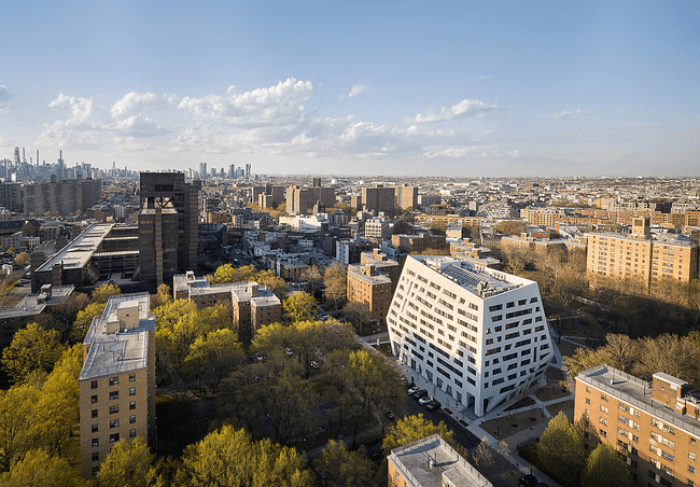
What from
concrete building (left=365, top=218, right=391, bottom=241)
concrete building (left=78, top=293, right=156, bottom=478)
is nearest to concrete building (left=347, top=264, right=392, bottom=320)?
concrete building (left=78, top=293, right=156, bottom=478)

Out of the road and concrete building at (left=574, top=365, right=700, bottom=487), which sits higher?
concrete building at (left=574, top=365, right=700, bottom=487)

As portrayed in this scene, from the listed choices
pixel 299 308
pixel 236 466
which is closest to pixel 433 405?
pixel 236 466

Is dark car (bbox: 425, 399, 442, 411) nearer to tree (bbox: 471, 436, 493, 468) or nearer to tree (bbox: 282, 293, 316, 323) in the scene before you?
tree (bbox: 471, 436, 493, 468)

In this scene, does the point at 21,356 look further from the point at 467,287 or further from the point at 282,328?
the point at 467,287

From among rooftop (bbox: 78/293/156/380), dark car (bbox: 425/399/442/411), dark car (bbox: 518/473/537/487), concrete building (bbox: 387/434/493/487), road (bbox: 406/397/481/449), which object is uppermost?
rooftop (bbox: 78/293/156/380)

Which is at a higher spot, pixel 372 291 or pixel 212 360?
pixel 372 291

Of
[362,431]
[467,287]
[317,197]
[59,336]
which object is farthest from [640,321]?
[317,197]

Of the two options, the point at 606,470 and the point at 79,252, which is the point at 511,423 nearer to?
the point at 606,470
